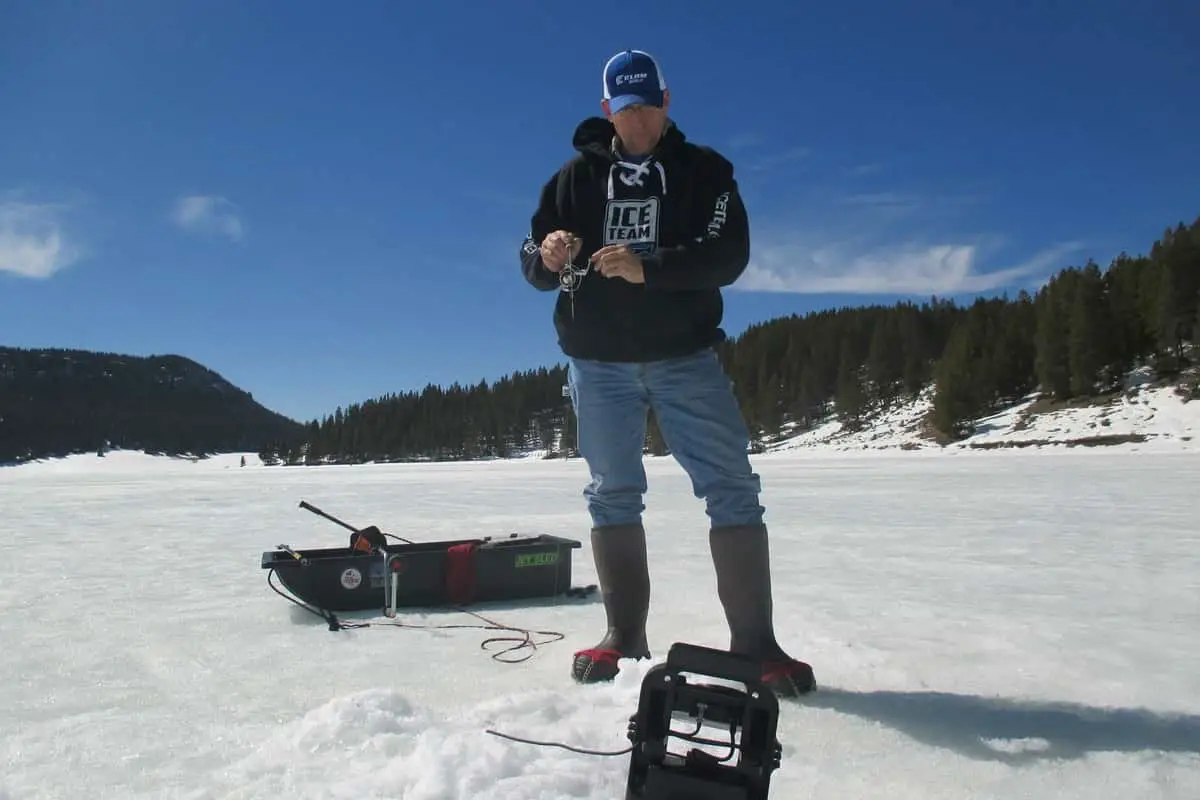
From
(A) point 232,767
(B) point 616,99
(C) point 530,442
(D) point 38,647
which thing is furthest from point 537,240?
(C) point 530,442

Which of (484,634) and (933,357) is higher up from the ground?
(933,357)

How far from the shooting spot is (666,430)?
2.46m

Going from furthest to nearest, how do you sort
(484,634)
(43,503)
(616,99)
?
(43,503)
(484,634)
(616,99)

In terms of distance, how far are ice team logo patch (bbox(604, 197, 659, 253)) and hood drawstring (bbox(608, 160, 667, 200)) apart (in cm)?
6

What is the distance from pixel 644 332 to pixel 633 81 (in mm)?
784

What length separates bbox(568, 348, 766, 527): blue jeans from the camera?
2.32m

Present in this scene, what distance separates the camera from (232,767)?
1.62 metres

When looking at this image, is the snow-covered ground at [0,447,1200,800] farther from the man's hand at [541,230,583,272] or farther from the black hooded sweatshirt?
the man's hand at [541,230,583,272]

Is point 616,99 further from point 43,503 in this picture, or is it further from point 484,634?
point 43,503

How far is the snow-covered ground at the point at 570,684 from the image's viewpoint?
5.15 ft

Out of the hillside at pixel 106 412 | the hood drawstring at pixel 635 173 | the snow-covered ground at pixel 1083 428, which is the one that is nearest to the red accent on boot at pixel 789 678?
the hood drawstring at pixel 635 173

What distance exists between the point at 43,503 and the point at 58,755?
10.8 m

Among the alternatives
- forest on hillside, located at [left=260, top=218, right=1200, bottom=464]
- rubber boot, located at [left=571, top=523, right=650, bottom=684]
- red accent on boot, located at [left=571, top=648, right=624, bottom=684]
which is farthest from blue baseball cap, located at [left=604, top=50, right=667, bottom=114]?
forest on hillside, located at [left=260, top=218, right=1200, bottom=464]

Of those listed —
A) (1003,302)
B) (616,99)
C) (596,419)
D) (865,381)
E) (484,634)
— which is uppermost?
(1003,302)
